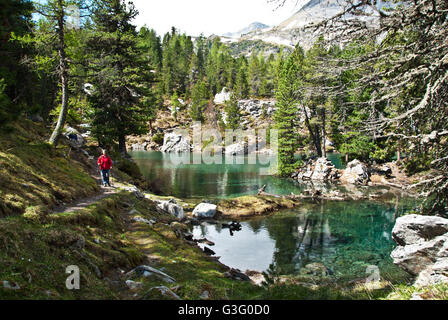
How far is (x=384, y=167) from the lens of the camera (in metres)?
40.3

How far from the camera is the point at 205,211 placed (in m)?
22.3

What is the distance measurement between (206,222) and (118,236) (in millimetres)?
11103

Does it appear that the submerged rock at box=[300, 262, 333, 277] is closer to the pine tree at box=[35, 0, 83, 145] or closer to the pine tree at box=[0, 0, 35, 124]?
the pine tree at box=[35, 0, 83, 145]

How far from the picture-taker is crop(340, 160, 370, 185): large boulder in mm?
38094

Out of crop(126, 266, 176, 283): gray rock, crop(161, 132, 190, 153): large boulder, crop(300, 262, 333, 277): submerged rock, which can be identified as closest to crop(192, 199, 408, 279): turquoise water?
crop(300, 262, 333, 277): submerged rock

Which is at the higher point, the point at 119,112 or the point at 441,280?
the point at 119,112

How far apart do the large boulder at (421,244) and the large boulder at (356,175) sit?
102 feet

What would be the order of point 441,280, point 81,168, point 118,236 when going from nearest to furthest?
1. point 441,280
2. point 118,236
3. point 81,168

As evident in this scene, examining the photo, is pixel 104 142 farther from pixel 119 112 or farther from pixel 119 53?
pixel 119 53

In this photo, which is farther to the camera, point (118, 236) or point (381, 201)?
point (381, 201)

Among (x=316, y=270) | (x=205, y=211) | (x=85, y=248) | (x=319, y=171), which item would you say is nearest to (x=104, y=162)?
(x=205, y=211)

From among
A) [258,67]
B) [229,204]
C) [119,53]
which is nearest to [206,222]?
[229,204]

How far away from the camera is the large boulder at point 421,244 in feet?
24.1
